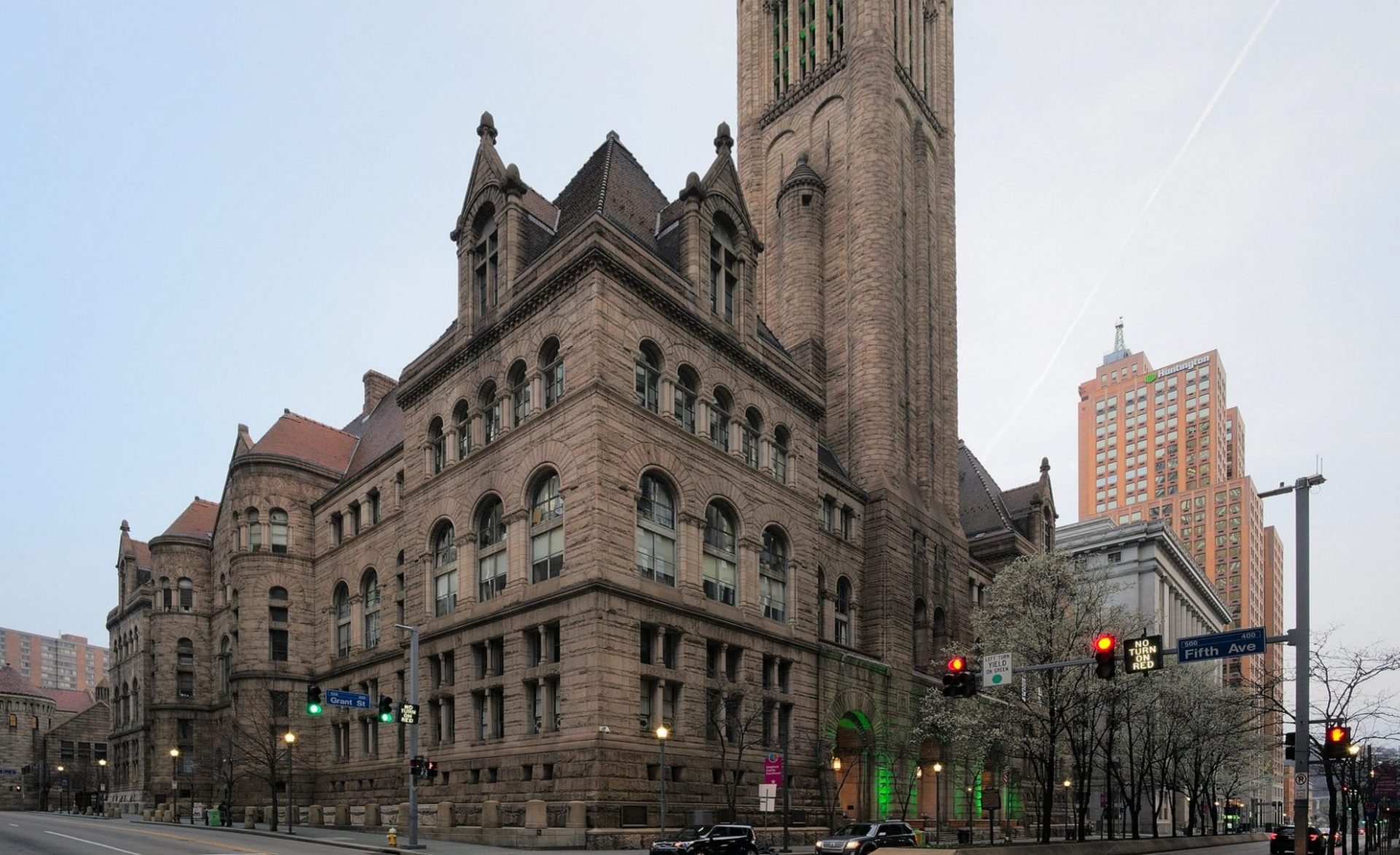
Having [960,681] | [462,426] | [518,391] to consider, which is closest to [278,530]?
[462,426]

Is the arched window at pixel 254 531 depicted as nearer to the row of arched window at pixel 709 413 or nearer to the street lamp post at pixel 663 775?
the row of arched window at pixel 709 413

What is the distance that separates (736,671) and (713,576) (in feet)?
13.8

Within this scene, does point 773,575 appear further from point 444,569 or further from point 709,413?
point 444,569

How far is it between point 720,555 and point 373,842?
18.0m

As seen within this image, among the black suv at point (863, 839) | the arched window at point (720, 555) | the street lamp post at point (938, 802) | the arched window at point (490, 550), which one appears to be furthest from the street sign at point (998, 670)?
the street lamp post at point (938, 802)

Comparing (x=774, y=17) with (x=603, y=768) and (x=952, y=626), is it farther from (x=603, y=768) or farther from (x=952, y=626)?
(x=603, y=768)

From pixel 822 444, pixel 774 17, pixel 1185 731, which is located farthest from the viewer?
pixel 774 17

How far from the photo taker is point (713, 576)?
151ft

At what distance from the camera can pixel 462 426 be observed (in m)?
49.9

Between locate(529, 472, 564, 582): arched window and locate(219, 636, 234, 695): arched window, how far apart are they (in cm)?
3569

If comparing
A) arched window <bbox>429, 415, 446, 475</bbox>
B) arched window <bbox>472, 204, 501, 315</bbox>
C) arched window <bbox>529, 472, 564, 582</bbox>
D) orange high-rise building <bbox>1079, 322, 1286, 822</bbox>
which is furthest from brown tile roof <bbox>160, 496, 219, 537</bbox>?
orange high-rise building <bbox>1079, 322, 1286, 822</bbox>

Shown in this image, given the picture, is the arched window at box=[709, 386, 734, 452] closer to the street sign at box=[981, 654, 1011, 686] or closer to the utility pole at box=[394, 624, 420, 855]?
the utility pole at box=[394, 624, 420, 855]

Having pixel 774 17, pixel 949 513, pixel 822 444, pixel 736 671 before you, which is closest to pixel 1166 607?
pixel 949 513

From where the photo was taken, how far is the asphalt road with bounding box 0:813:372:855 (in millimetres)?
33062
